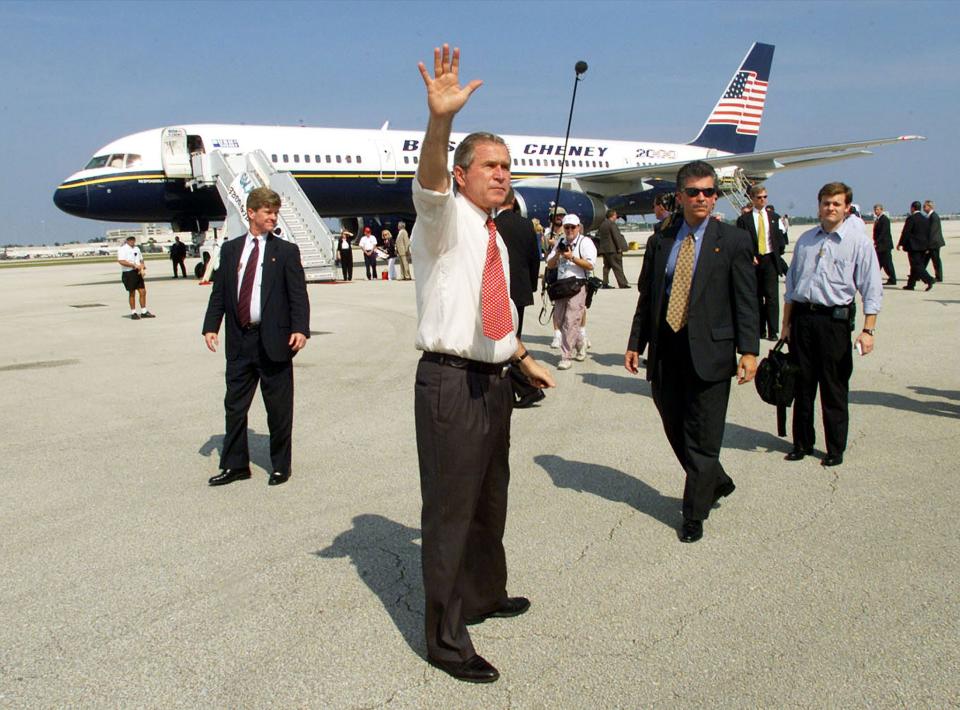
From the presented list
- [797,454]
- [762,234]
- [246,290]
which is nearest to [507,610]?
[246,290]

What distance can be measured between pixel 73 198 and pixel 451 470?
23.6 metres

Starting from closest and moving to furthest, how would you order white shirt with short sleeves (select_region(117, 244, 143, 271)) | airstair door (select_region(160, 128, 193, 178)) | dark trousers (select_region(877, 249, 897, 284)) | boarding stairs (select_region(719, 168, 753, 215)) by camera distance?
white shirt with short sleeves (select_region(117, 244, 143, 271)), dark trousers (select_region(877, 249, 897, 284)), airstair door (select_region(160, 128, 193, 178)), boarding stairs (select_region(719, 168, 753, 215))

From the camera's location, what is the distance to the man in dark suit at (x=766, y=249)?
27.5 feet

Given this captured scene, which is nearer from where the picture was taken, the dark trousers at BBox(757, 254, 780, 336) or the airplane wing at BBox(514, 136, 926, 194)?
the dark trousers at BBox(757, 254, 780, 336)

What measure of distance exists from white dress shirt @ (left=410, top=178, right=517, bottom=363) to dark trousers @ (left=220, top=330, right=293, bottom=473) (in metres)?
2.67

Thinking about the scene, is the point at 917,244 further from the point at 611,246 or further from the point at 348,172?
the point at 348,172

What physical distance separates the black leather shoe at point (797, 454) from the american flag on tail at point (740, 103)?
3635cm

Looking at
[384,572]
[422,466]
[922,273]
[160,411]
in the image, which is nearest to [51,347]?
[160,411]

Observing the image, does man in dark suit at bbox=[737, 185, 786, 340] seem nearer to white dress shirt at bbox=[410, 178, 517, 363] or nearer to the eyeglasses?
the eyeglasses

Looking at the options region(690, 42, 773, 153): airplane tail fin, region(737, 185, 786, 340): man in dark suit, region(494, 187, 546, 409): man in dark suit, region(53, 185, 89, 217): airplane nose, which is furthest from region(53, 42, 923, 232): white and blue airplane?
region(494, 187, 546, 409): man in dark suit

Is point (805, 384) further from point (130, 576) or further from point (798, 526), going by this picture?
point (130, 576)

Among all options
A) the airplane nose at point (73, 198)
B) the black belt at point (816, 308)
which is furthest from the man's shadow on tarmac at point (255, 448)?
the airplane nose at point (73, 198)

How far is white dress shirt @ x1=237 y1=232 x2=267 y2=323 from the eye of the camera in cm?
→ 534

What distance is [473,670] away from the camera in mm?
2949
